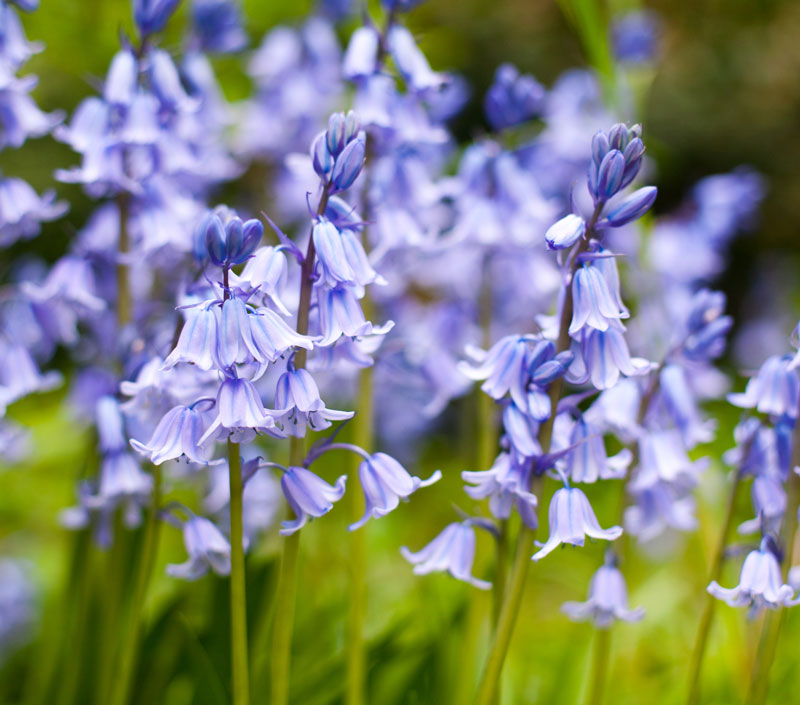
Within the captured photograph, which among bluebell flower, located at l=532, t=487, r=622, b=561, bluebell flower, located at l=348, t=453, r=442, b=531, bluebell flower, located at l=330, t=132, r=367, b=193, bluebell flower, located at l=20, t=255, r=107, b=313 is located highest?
bluebell flower, located at l=20, t=255, r=107, b=313

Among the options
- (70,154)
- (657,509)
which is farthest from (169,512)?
(70,154)

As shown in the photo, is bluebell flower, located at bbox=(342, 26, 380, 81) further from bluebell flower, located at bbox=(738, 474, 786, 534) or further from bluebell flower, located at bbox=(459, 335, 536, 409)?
bluebell flower, located at bbox=(738, 474, 786, 534)

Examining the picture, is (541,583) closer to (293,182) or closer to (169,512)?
(293,182)

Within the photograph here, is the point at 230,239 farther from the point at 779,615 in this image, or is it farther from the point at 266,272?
the point at 779,615

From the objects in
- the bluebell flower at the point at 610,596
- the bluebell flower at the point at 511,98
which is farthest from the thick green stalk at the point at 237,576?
the bluebell flower at the point at 511,98

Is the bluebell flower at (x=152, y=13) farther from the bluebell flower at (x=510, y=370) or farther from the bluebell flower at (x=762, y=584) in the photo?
the bluebell flower at (x=762, y=584)

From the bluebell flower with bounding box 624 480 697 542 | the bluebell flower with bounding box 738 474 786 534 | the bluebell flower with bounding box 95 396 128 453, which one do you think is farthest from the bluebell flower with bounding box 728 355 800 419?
the bluebell flower with bounding box 95 396 128 453
